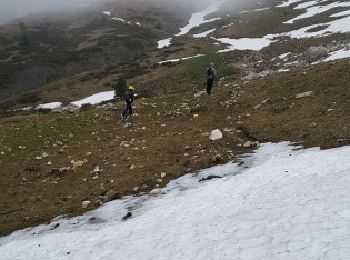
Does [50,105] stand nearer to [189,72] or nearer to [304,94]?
[189,72]

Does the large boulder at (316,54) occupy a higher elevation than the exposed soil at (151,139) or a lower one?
lower

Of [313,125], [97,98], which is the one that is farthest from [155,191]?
[97,98]

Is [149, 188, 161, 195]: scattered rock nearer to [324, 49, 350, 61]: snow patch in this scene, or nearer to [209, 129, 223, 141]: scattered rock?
[209, 129, 223, 141]: scattered rock

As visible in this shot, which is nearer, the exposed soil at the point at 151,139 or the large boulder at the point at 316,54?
the exposed soil at the point at 151,139

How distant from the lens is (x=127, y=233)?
12477 mm

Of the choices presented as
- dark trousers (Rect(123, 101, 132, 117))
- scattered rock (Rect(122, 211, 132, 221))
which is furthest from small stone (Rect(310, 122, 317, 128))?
dark trousers (Rect(123, 101, 132, 117))

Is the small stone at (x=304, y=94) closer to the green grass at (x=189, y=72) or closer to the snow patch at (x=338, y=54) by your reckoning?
the snow patch at (x=338, y=54)

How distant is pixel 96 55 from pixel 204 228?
329 ft

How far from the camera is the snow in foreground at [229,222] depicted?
1015 cm

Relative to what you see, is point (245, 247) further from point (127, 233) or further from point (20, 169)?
point (20, 169)

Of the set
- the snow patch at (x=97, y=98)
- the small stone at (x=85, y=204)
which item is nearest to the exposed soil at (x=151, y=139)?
the small stone at (x=85, y=204)

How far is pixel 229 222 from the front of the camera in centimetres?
1167

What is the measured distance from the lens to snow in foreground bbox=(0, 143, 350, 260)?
399 inches

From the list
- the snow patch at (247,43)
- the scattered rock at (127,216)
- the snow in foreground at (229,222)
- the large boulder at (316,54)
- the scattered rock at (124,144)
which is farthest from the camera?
the snow patch at (247,43)
